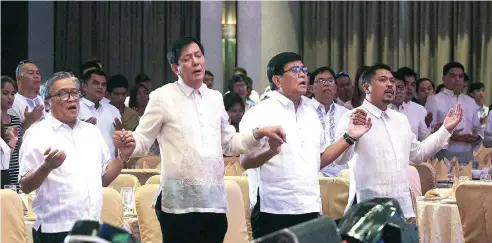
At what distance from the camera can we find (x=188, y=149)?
453cm

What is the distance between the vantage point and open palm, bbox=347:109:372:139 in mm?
5184

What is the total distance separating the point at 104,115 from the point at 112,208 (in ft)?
11.1

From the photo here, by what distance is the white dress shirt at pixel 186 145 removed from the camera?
453 centimetres

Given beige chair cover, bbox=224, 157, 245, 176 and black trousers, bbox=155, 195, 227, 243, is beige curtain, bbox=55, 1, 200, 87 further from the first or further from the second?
black trousers, bbox=155, 195, 227, 243

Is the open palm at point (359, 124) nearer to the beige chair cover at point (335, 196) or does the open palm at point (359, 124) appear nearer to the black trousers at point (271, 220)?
the black trousers at point (271, 220)

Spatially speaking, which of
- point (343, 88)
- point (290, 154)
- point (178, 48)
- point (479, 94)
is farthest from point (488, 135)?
point (178, 48)

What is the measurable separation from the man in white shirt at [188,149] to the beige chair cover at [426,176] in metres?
3.15

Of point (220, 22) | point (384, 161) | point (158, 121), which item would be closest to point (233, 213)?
point (384, 161)

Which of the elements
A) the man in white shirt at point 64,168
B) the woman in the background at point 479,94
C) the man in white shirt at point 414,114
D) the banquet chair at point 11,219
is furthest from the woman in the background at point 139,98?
the man in white shirt at point 64,168

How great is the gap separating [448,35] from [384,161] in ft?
24.0

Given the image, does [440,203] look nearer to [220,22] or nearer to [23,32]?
[220,22]

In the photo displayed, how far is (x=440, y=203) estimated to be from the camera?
6387 mm

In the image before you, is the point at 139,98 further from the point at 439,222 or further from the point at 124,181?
the point at 439,222

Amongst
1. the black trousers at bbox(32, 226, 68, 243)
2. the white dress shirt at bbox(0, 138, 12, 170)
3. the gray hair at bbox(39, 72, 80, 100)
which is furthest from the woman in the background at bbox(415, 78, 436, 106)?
the black trousers at bbox(32, 226, 68, 243)
